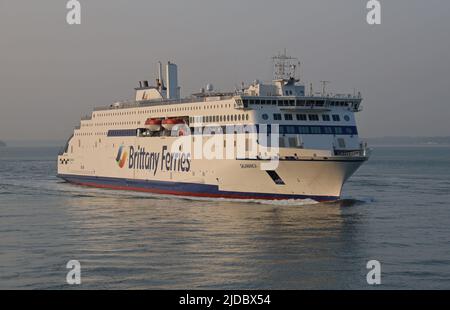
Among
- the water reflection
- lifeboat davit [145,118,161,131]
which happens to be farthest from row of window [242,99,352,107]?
lifeboat davit [145,118,161,131]

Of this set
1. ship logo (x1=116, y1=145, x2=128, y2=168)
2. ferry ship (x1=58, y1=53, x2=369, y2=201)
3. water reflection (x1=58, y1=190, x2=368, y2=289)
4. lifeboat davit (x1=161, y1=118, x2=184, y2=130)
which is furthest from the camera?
ship logo (x1=116, y1=145, x2=128, y2=168)

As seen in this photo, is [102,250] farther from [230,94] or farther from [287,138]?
[230,94]

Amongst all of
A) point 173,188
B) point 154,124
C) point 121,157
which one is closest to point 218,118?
point 173,188

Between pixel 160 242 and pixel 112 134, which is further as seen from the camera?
pixel 112 134

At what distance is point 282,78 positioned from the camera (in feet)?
138

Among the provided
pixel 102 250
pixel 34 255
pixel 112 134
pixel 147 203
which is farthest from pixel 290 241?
pixel 112 134

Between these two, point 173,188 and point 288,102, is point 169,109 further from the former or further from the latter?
point 288,102

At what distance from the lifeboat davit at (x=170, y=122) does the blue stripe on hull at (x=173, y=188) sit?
4104mm

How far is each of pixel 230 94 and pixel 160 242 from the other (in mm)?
17259

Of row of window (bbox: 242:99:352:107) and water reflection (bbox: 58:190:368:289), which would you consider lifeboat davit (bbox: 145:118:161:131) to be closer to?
water reflection (bbox: 58:190:368:289)

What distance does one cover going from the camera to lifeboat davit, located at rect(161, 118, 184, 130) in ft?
148

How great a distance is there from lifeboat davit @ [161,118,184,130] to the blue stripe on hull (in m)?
4.10

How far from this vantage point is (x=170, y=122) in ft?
150

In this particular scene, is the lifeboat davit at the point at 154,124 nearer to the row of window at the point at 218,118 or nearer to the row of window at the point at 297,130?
the row of window at the point at 218,118
